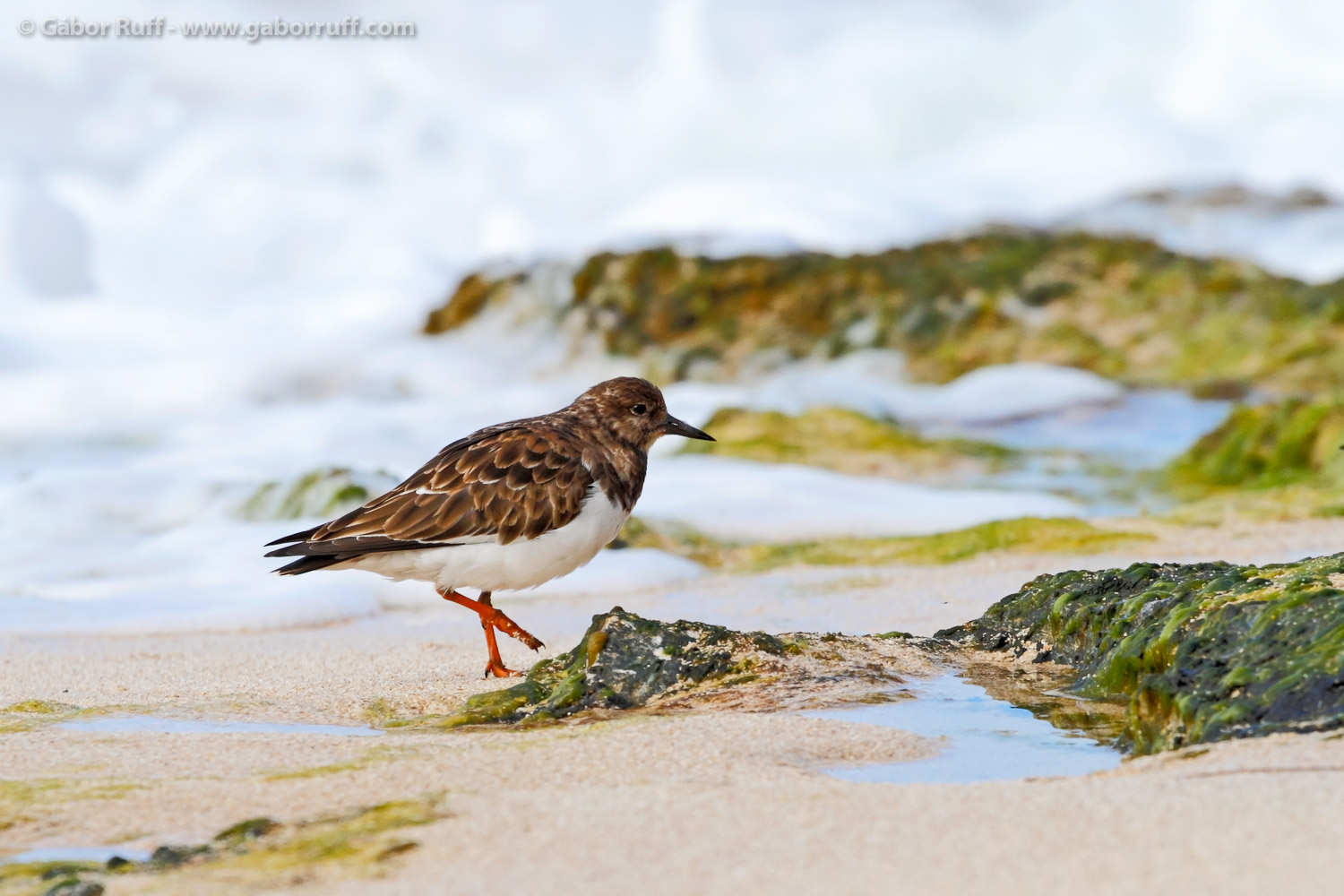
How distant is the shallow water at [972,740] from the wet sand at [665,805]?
0.08 metres

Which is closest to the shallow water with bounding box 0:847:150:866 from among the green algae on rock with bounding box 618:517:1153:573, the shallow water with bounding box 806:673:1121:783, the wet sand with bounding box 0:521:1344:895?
the wet sand with bounding box 0:521:1344:895

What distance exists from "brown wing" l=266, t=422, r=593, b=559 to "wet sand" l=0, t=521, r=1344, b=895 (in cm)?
55

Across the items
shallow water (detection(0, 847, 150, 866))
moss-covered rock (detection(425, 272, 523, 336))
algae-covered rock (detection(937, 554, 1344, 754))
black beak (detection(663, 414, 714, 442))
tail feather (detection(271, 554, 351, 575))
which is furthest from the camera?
moss-covered rock (detection(425, 272, 523, 336))

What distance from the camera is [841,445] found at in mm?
8672

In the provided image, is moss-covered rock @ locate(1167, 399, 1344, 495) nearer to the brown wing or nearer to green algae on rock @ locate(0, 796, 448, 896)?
the brown wing

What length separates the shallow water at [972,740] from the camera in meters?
2.63

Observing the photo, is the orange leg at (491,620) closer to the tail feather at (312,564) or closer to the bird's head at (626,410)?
the tail feather at (312,564)

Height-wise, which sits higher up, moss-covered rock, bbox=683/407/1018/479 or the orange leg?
moss-covered rock, bbox=683/407/1018/479

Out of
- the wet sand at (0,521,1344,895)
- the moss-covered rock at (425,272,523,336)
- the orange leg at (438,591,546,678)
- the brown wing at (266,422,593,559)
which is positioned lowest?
the wet sand at (0,521,1344,895)

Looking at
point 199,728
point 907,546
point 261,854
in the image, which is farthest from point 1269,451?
point 261,854

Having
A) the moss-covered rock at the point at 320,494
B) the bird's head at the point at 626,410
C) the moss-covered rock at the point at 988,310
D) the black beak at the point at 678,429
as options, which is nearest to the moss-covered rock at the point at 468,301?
the moss-covered rock at the point at 988,310

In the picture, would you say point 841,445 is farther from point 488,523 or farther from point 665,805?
point 665,805

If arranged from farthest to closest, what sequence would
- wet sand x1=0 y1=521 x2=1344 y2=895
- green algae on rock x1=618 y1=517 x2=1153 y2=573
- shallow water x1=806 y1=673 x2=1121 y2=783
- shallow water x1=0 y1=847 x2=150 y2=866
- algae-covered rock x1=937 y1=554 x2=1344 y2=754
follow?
1. green algae on rock x1=618 y1=517 x2=1153 y2=573
2. shallow water x1=806 y1=673 x2=1121 y2=783
3. algae-covered rock x1=937 y1=554 x2=1344 y2=754
4. shallow water x1=0 y1=847 x2=150 y2=866
5. wet sand x1=0 y1=521 x2=1344 y2=895

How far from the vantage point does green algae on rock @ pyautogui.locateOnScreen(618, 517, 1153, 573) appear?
5.68 m
